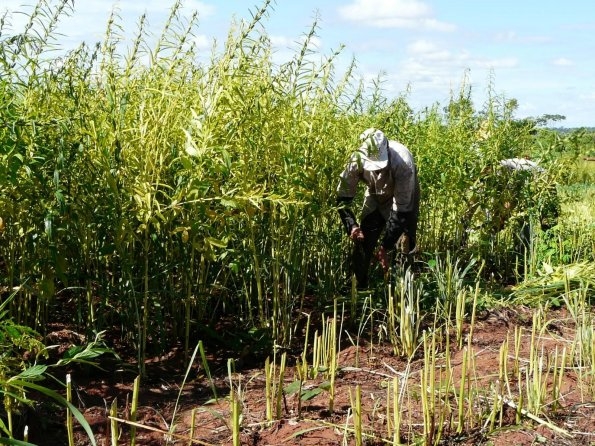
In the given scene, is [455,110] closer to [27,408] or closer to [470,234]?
[470,234]

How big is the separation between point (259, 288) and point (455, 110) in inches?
126

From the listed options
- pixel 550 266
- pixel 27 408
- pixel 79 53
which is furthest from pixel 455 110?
pixel 27 408

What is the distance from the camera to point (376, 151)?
4.86 metres

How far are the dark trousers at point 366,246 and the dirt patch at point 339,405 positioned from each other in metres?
1.19

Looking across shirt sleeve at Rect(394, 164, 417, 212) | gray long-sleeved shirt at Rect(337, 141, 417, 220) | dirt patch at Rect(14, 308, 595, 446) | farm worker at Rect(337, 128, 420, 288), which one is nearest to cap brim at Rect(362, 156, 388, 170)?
farm worker at Rect(337, 128, 420, 288)

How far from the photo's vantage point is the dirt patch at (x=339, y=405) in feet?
10.4

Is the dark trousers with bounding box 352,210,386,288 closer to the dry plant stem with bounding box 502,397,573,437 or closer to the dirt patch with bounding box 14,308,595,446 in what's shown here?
the dirt patch with bounding box 14,308,595,446

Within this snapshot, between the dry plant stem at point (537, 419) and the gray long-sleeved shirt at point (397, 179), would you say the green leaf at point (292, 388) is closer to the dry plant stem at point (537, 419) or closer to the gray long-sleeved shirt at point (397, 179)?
the dry plant stem at point (537, 419)

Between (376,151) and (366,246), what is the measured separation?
45.8 inches

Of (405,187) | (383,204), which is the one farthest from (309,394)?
(383,204)

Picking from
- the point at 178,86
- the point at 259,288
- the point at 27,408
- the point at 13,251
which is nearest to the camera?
the point at 27,408

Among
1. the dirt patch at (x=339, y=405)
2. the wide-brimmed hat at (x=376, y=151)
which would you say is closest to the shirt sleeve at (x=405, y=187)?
the wide-brimmed hat at (x=376, y=151)

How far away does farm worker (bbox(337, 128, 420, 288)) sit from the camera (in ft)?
17.3

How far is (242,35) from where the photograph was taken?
409 cm
